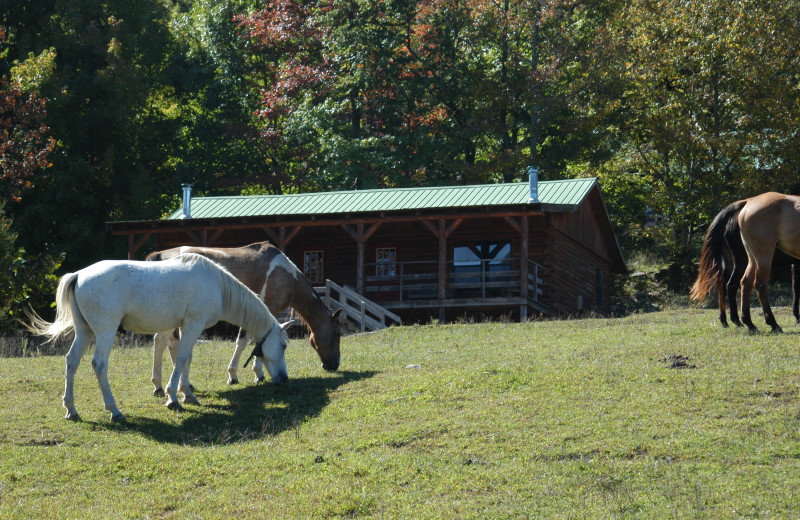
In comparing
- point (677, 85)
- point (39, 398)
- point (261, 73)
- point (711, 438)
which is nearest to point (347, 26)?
point (261, 73)

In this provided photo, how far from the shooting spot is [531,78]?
35.6 meters

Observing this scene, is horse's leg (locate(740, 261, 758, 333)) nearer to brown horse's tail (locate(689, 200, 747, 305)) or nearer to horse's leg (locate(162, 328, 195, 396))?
brown horse's tail (locate(689, 200, 747, 305))

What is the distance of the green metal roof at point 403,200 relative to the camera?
90.1 feet

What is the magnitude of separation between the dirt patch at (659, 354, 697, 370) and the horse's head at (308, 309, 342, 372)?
5.31m

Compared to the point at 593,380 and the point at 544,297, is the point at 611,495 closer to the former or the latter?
the point at 593,380

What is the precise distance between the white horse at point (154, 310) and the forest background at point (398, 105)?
1722 cm

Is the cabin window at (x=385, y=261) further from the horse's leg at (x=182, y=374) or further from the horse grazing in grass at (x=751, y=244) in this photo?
the horse's leg at (x=182, y=374)

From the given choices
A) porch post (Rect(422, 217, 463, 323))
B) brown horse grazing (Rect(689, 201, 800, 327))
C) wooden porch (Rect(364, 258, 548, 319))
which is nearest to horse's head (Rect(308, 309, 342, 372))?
brown horse grazing (Rect(689, 201, 800, 327))

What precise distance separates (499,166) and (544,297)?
31.6 ft

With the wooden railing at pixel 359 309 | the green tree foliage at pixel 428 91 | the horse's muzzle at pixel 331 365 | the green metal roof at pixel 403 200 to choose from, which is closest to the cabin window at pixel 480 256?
the green metal roof at pixel 403 200

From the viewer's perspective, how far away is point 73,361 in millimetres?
11273

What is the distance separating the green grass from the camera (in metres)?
8.24

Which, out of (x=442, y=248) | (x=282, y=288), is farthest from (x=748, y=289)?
(x=442, y=248)

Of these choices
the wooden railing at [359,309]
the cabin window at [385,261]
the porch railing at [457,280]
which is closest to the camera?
the wooden railing at [359,309]
